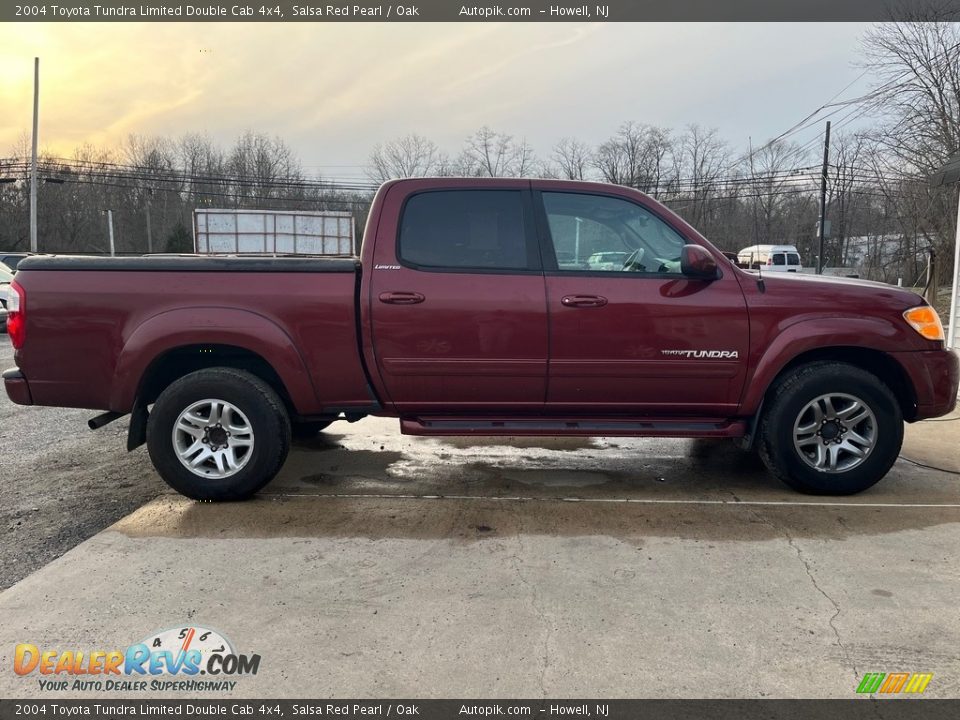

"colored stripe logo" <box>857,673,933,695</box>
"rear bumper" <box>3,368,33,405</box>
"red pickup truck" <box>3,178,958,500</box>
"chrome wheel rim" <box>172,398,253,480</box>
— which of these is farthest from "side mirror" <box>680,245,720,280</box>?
"rear bumper" <box>3,368,33,405</box>

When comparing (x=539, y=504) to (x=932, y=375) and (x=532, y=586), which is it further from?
(x=932, y=375)

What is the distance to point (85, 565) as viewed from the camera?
10.5 feet

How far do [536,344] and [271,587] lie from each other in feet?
6.73

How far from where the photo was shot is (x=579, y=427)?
4117 mm

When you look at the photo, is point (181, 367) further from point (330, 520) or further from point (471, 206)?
point (471, 206)

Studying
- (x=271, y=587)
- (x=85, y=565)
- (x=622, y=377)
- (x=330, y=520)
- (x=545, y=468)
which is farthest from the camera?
(x=545, y=468)

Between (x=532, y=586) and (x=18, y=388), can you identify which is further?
(x=18, y=388)

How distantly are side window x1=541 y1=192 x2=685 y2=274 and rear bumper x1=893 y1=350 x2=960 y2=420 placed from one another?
5.30ft

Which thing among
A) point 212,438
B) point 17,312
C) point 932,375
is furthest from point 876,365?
point 17,312

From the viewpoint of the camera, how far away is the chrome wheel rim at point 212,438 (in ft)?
13.0

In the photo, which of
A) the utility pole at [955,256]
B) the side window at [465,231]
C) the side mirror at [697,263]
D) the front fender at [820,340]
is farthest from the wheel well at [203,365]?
the utility pole at [955,256]

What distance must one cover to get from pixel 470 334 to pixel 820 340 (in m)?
2.19

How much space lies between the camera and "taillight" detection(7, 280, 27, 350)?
3.84 m
